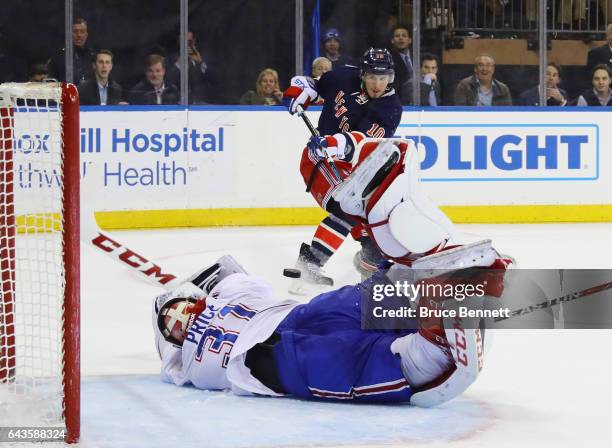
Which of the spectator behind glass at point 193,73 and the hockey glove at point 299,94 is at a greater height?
the spectator behind glass at point 193,73

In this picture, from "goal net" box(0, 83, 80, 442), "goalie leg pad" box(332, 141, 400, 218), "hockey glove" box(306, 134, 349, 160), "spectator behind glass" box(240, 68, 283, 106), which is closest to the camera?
"goal net" box(0, 83, 80, 442)

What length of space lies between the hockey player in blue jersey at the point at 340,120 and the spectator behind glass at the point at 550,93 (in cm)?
247

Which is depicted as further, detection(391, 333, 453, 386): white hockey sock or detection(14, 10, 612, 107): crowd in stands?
detection(14, 10, 612, 107): crowd in stands

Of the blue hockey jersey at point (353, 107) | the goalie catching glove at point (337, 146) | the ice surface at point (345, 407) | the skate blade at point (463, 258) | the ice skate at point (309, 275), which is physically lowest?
the ice surface at point (345, 407)

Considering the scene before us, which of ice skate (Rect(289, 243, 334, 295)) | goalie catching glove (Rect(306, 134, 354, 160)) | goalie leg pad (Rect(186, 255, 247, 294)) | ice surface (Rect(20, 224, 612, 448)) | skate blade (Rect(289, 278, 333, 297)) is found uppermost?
goalie catching glove (Rect(306, 134, 354, 160))

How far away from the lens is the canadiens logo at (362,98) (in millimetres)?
5703

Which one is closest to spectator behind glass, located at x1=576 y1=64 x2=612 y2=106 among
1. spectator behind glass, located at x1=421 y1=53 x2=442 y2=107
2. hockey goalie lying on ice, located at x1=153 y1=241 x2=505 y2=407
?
spectator behind glass, located at x1=421 y1=53 x2=442 y2=107

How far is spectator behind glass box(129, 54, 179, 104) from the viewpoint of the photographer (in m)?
7.59

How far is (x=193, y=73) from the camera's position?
7.71 meters

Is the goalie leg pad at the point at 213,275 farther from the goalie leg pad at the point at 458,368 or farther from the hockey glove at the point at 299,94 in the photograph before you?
the hockey glove at the point at 299,94

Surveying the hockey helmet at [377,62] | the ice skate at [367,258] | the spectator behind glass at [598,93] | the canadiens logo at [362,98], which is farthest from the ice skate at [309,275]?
the spectator behind glass at [598,93]

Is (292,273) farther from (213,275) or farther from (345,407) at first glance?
(345,407)

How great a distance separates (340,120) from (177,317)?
2487mm

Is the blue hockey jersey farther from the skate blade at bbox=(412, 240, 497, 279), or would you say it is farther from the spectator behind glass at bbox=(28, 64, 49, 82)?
the skate blade at bbox=(412, 240, 497, 279)
